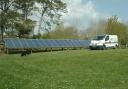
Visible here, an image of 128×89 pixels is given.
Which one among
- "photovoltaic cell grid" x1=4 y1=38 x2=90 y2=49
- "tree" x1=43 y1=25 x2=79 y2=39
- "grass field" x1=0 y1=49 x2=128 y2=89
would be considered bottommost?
"grass field" x1=0 y1=49 x2=128 y2=89

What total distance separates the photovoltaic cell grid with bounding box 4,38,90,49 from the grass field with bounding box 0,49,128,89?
2357 centimetres

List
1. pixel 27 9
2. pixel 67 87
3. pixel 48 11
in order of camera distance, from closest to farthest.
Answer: pixel 67 87
pixel 27 9
pixel 48 11

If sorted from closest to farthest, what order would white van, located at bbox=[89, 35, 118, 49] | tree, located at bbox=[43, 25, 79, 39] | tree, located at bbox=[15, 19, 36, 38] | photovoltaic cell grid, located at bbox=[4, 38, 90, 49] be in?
white van, located at bbox=[89, 35, 118, 49] < photovoltaic cell grid, located at bbox=[4, 38, 90, 49] < tree, located at bbox=[15, 19, 36, 38] < tree, located at bbox=[43, 25, 79, 39]

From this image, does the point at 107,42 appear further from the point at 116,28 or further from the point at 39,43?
the point at 116,28

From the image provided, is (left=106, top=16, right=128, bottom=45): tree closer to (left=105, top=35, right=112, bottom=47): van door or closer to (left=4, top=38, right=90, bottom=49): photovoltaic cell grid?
(left=4, top=38, right=90, bottom=49): photovoltaic cell grid

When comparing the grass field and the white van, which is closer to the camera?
the grass field

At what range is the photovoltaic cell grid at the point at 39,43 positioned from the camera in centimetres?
6079

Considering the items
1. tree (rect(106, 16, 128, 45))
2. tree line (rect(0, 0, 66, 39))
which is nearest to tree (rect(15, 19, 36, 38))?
tree line (rect(0, 0, 66, 39))

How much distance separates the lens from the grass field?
19.6m

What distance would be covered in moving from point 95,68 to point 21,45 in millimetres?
30749

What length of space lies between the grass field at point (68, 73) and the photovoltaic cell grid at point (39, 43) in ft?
77.3

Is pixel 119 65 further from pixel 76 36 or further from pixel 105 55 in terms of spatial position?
pixel 76 36

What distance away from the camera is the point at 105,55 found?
3953cm

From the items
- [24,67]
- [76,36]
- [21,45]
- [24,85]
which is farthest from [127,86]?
[76,36]
